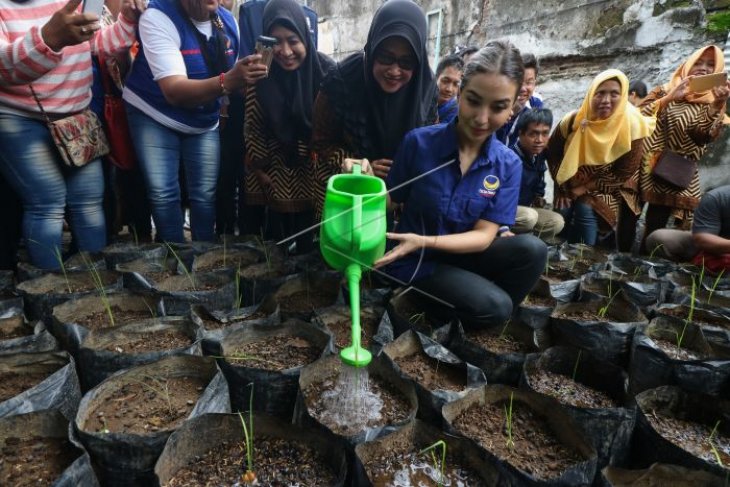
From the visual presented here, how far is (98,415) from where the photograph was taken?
3.92 ft

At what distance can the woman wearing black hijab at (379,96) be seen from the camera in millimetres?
1855

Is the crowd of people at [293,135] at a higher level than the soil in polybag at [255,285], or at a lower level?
higher

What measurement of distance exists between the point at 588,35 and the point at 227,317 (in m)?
5.56

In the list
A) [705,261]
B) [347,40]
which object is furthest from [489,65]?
[347,40]

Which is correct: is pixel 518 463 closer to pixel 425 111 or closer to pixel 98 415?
pixel 98 415

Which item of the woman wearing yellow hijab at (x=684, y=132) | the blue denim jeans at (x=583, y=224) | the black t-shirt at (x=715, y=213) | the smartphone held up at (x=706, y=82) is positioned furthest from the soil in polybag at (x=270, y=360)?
the smartphone held up at (x=706, y=82)

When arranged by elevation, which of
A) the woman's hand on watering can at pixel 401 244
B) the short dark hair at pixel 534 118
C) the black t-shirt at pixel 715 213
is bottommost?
the black t-shirt at pixel 715 213

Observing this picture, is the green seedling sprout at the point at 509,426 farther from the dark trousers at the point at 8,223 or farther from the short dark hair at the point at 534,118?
A: the dark trousers at the point at 8,223

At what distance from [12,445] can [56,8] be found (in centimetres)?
169

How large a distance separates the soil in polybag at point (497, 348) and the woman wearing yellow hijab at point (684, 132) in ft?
7.82

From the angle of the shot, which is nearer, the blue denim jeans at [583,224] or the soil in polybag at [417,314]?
the soil in polybag at [417,314]

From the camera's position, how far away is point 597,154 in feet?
10.6

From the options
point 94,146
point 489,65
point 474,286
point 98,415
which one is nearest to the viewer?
point 98,415

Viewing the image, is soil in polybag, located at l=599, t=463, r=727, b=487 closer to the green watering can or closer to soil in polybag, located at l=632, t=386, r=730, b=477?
soil in polybag, located at l=632, t=386, r=730, b=477
